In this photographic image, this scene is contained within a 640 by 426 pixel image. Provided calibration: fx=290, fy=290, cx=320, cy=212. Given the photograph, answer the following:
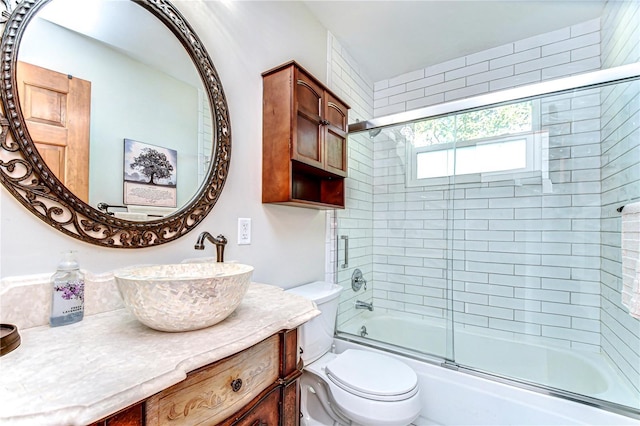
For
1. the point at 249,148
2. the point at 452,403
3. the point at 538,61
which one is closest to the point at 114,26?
the point at 249,148

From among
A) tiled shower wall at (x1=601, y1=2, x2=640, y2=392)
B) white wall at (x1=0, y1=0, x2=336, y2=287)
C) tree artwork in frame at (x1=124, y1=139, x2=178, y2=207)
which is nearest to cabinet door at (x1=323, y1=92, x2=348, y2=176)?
white wall at (x1=0, y1=0, x2=336, y2=287)

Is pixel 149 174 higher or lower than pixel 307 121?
lower

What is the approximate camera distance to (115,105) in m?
0.96

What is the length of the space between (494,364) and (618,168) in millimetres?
1443

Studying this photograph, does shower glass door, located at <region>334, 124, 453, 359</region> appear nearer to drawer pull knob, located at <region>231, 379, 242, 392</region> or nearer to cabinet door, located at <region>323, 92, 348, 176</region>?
cabinet door, located at <region>323, 92, 348, 176</region>

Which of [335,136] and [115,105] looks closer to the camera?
[115,105]

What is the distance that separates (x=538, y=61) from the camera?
2.26m

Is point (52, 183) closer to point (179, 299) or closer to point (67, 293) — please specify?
point (67, 293)

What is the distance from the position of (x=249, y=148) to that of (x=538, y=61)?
2356 mm

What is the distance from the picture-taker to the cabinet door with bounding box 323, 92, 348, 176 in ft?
5.82

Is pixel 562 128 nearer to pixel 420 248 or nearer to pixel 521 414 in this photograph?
pixel 420 248

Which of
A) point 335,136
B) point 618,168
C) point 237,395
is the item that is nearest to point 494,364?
point 618,168

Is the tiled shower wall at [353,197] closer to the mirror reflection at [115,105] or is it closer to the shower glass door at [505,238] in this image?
the shower glass door at [505,238]

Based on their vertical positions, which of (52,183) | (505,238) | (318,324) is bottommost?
(318,324)
